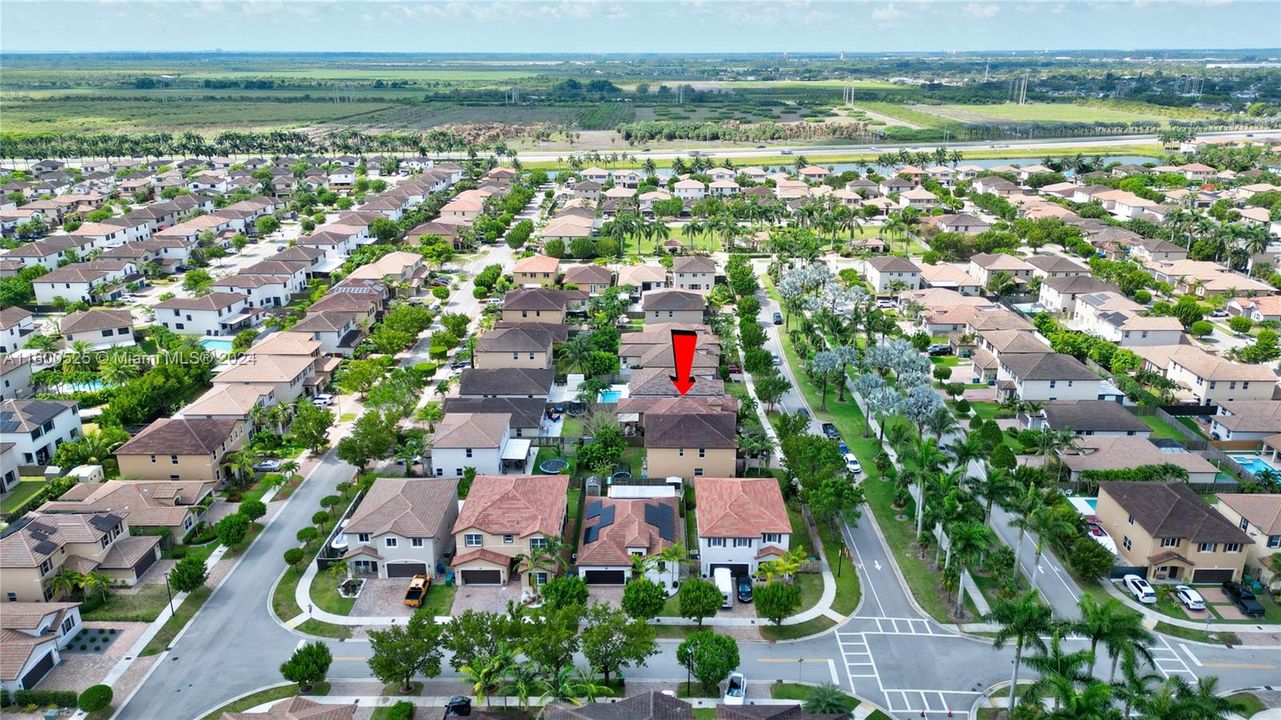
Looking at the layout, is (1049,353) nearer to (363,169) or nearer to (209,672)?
(209,672)

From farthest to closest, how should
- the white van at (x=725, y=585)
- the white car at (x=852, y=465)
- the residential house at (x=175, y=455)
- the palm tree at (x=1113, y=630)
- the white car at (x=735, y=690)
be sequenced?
the white car at (x=852, y=465), the residential house at (x=175, y=455), the white van at (x=725, y=585), the white car at (x=735, y=690), the palm tree at (x=1113, y=630)

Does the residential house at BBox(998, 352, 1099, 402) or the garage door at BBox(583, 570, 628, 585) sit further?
the residential house at BBox(998, 352, 1099, 402)

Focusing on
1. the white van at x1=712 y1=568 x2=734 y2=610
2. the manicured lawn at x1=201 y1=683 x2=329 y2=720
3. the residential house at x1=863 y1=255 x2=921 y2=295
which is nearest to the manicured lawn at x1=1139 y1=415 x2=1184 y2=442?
the residential house at x1=863 y1=255 x2=921 y2=295

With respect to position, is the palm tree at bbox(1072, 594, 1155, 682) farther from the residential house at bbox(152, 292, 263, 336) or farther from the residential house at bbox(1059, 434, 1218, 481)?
the residential house at bbox(152, 292, 263, 336)

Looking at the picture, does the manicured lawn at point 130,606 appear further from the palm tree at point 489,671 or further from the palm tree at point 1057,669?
the palm tree at point 1057,669

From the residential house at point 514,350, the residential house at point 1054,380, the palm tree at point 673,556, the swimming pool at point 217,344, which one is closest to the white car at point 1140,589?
the residential house at point 1054,380

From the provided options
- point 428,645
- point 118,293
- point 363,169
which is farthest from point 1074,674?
point 363,169
